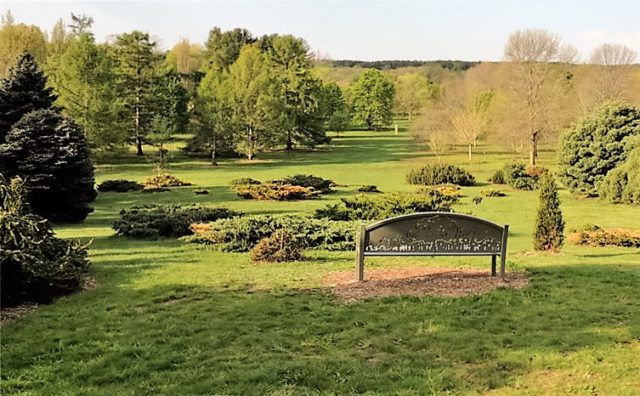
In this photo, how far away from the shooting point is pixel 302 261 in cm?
1197

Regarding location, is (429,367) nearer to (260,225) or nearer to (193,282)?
(193,282)

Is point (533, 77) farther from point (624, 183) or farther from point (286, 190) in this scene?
point (286, 190)

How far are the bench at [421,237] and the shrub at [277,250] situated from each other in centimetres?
292

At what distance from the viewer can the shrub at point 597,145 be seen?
95.1 feet

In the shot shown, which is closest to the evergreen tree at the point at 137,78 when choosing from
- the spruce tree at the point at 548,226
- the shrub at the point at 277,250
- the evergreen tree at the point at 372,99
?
the shrub at the point at 277,250

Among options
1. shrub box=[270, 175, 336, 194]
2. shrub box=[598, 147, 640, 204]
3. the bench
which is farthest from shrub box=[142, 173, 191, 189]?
the bench

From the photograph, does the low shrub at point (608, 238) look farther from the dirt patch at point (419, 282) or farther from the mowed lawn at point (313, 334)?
the dirt patch at point (419, 282)

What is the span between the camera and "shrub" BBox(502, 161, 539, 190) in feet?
111

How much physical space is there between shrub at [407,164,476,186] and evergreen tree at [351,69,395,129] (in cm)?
5816

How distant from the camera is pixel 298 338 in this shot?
255 inches

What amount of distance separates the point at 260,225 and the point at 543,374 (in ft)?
32.7

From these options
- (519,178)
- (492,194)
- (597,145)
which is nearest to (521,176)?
(519,178)

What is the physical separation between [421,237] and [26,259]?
18.7 feet

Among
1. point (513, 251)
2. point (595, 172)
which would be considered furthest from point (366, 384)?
point (595, 172)
